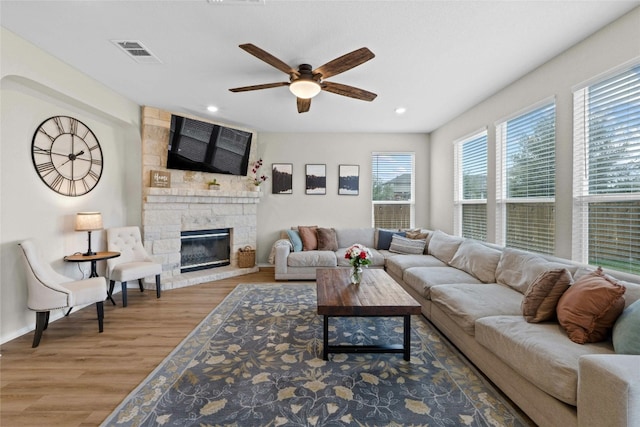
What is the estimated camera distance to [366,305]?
7.38 feet

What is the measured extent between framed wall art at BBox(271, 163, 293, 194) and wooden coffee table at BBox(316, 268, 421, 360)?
10.6 feet

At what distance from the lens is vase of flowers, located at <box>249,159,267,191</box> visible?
5431 millimetres

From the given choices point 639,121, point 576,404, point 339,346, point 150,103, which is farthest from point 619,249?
point 150,103

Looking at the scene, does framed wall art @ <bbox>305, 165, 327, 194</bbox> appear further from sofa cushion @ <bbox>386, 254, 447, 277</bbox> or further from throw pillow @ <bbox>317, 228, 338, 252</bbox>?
sofa cushion @ <bbox>386, 254, 447, 277</bbox>

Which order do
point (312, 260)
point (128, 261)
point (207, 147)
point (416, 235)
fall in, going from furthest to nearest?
point (416, 235), point (207, 147), point (312, 260), point (128, 261)

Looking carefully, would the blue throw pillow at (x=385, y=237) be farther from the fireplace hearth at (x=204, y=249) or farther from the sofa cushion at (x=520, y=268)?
the fireplace hearth at (x=204, y=249)

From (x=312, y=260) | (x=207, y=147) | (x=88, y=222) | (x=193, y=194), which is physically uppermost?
(x=207, y=147)

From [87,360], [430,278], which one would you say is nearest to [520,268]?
[430,278]

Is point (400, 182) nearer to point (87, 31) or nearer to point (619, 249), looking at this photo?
point (619, 249)

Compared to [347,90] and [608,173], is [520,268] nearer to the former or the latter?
[608,173]

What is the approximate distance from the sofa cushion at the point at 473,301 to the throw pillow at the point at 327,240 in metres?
2.45

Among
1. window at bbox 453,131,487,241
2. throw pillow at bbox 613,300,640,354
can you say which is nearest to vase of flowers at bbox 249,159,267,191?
window at bbox 453,131,487,241

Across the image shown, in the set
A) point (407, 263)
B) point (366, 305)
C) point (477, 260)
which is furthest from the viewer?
point (407, 263)

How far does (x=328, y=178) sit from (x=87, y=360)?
4508 mm
